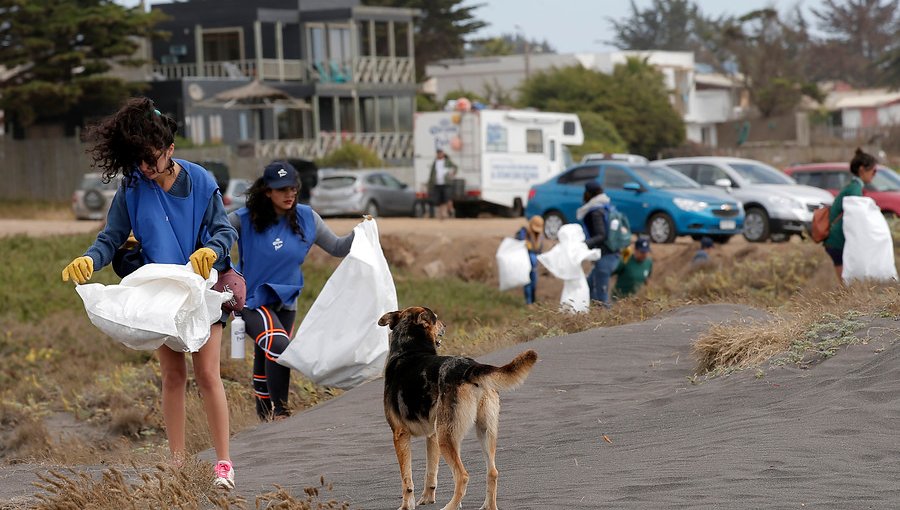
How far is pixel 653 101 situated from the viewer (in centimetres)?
6656

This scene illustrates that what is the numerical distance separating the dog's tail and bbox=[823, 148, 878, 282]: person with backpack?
26.8ft

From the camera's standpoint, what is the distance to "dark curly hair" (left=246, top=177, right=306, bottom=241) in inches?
393

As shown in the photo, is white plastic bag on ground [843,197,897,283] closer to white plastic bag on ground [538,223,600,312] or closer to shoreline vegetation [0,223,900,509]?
shoreline vegetation [0,223,900,509]

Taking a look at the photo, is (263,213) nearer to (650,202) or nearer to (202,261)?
(202,261)

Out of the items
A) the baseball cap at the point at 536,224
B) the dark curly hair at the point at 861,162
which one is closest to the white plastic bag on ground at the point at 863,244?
the dark curly hair at the point at 861,162

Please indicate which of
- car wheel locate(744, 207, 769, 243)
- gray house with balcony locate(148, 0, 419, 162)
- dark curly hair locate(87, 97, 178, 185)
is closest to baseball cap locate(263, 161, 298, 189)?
dark curly hair locate(87, 97, 178, 185)

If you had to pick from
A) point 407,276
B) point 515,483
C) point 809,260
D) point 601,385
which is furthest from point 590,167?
point 515,483

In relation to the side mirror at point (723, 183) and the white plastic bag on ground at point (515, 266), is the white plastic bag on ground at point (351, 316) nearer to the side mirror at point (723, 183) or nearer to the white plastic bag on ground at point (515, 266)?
the white plastic bag on ground at point (515, 266)

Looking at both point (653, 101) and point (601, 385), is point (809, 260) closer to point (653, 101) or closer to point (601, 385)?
point (601, 385)

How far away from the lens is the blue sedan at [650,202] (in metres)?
24.2

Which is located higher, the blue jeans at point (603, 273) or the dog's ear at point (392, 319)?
the dog's ear at point (392, 319)

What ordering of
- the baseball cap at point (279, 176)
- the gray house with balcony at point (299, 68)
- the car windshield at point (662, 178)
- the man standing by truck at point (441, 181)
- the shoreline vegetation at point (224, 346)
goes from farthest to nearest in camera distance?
the gray house with balcony at point (299, 68) → the man standing by truck at point (441, 181) → the car windshield at point (662, 178) → the baseball cap at point (279, 176) → the shoreline vegetation at point (224, 346)

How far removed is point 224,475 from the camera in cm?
711

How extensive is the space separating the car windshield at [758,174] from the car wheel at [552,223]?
11.2 feet
